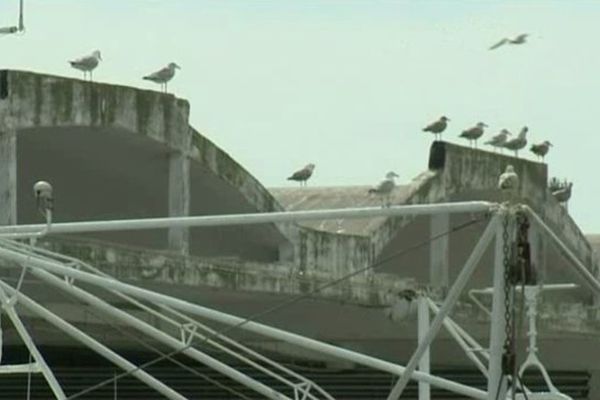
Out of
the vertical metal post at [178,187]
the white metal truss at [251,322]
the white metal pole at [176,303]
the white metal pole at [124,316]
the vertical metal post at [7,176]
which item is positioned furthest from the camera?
the vertical metal post at [178,187]

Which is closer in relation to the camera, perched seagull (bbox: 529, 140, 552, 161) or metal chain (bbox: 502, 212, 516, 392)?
metal chain (bbox: 502, 212, 516, 392)

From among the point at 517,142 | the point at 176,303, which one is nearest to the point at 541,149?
the point at 517,142

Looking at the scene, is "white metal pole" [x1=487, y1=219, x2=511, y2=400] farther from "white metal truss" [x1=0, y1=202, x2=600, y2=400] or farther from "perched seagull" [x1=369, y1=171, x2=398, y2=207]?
"perched seagull" [x1=369, y1=171, x2=398, y2=207]

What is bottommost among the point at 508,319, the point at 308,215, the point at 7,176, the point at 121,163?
the point at 508,319

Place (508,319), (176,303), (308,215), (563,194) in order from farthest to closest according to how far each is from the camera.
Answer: (563,194) < (176,303) < (308,215) < (508,319)

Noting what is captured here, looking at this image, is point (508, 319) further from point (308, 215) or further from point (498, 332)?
point (308, 215)

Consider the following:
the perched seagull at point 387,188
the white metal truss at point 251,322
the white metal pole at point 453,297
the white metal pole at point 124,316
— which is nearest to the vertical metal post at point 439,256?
the perched seagull at point 387,188

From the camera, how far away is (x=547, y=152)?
45781mm

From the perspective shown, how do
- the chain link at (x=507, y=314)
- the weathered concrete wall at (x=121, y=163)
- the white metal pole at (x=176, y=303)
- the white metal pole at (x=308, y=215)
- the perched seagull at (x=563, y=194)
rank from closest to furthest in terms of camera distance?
the chain link at (x=507, y=314)
the white metal pole at (x=308, y=215)
the white metal pole at (x=176, y=303)
the weathered concrete wall at (x=121, y=163)
the perched seagull at (x=563, y=194)

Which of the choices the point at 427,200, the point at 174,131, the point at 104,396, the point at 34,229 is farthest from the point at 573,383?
the point at 34,229

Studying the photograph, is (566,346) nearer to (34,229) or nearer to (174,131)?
(174,131)

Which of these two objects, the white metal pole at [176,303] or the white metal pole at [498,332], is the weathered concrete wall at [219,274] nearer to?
the white metal pole at [176,303]

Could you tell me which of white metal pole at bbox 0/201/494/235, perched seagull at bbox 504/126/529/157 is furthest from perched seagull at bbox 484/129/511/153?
white metal pole at bbox 0/201/494/235

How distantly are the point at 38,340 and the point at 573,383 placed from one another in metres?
13.2
